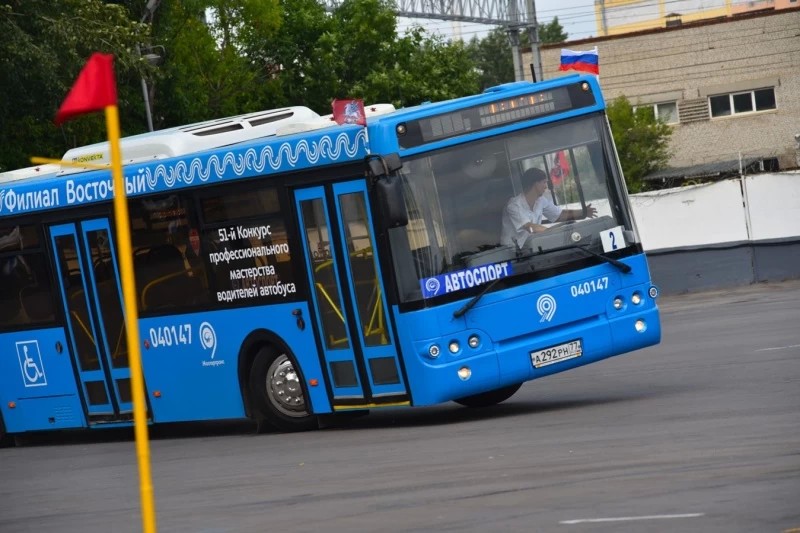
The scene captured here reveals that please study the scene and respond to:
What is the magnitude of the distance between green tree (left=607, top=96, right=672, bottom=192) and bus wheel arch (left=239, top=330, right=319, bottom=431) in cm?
4446

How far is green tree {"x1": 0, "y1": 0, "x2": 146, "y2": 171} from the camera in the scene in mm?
25797

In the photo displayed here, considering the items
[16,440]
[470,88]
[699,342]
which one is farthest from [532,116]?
[470,88]

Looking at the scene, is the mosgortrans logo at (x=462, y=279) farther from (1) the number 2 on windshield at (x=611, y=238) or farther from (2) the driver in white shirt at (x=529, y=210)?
(1) the number 2 on windshield at (x=611, y=238)

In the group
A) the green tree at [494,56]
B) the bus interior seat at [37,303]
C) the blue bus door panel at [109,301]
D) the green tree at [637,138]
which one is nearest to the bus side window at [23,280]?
the bus interior seat at [37,303]

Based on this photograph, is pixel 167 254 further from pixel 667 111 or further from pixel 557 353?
pixel 667 111

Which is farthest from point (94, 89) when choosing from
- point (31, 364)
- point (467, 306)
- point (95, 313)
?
point (31, 364)

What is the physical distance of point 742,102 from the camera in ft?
201

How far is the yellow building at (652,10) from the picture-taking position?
8525cm

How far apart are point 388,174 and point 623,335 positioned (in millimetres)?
2636

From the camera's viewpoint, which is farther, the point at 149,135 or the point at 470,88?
the point at 470,88

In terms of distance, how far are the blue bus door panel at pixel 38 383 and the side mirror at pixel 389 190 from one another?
556 centimetres

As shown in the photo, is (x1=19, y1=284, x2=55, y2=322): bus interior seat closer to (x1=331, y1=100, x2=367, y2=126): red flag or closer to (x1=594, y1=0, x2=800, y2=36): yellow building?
(x1=331, y1=100, x2=367, y2=126): red flag

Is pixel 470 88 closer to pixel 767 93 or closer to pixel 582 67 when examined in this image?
pixel 767 93

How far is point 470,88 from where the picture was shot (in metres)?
59.6
